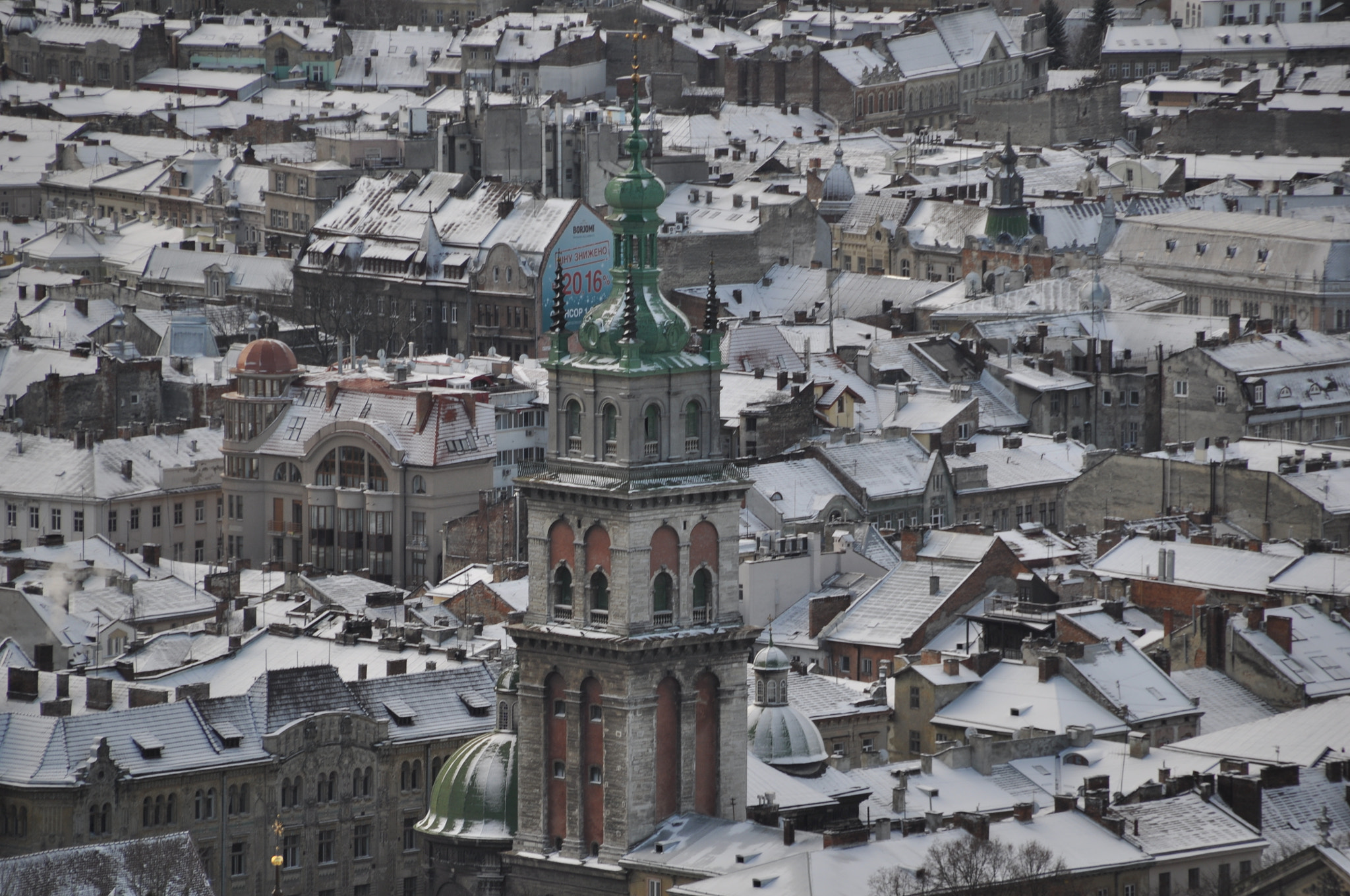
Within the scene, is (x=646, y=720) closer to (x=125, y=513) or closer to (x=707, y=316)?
(x=707, y=316)

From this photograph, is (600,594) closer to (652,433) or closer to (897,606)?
(652,433)

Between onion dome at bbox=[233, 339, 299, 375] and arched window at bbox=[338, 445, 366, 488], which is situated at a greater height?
onion dome at bbox=[233, 339, 299, 375]

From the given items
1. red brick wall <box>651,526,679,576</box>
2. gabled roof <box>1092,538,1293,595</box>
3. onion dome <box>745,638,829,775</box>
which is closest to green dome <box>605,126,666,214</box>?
red brick wall <box>651,526,679,576</box>

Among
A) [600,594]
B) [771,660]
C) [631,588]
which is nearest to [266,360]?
[771,660]

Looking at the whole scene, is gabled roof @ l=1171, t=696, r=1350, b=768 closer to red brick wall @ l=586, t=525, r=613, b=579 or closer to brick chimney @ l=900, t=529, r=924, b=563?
red brick wall @ l=586, t=525, r=613, b=579

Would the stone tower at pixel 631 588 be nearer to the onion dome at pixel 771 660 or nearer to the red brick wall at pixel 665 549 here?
the red brick wall at pixel 665 549

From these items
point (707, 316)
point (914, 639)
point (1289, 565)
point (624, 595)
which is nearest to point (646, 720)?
point (624, 595)

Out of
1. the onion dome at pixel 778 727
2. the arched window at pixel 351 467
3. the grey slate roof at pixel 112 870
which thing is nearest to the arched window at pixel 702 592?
the onion dome at pixel 778 727
